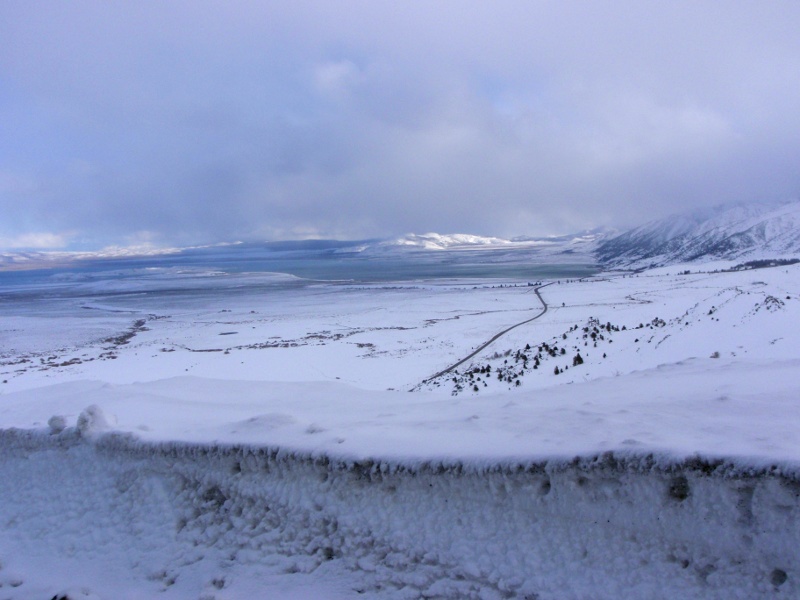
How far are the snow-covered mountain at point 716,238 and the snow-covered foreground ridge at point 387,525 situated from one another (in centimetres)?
12172

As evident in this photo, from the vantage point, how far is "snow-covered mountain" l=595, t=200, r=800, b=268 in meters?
118

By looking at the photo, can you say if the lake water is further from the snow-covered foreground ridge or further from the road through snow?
the snow-covered foreground ridge

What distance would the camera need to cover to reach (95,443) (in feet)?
17.3

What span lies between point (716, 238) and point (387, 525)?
16978 centimetres

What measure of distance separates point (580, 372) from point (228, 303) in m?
46.8

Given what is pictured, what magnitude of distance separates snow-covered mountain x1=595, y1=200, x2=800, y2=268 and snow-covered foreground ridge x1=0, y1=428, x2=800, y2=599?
122 m

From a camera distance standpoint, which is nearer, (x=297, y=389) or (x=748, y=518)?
(x=748, y=518)

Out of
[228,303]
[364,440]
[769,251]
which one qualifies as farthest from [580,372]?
[769,251]

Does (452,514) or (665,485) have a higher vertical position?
(665,485)

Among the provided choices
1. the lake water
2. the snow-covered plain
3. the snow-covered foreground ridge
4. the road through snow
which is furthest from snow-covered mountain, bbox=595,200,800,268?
the snow-covered foreground ridge

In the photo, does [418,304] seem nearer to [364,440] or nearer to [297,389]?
[297,389]

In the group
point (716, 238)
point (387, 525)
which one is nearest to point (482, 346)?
point (387, 525)

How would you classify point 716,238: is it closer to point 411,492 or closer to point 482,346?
point 482,346

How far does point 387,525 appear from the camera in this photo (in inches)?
163
